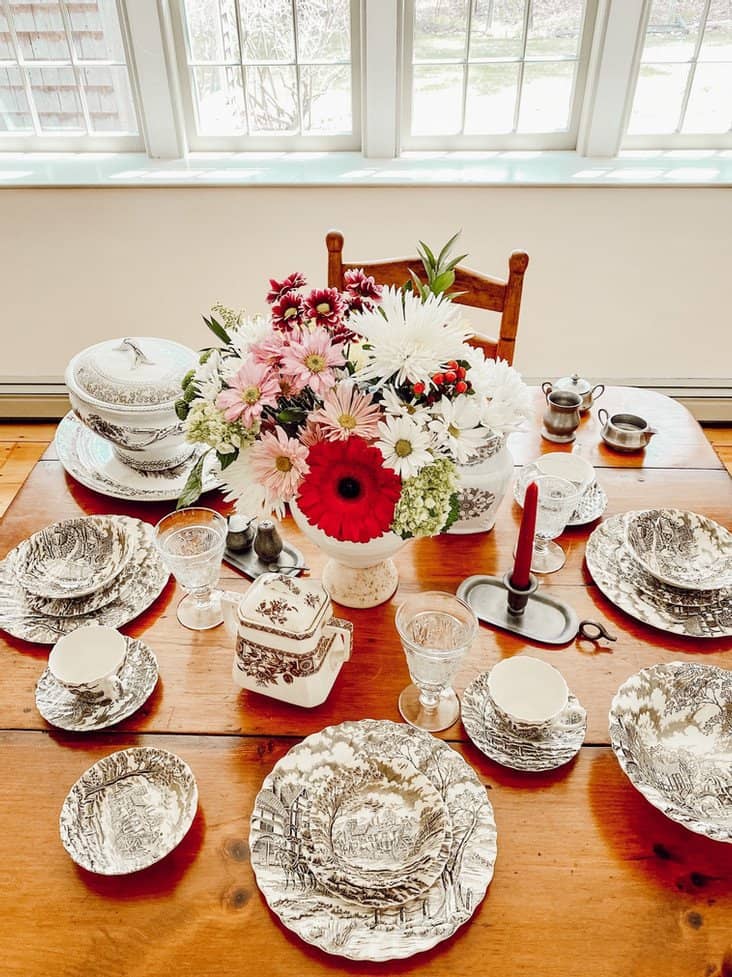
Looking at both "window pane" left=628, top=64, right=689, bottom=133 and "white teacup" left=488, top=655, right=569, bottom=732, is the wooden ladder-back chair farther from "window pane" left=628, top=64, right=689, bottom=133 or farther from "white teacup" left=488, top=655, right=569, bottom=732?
"window pane" left=628, top=64, right=689, bottom=133

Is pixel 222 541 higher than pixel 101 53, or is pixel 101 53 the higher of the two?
pixel 101 53

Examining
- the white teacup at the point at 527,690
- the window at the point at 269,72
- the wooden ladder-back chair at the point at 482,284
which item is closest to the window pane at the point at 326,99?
the window at the point at 269,72

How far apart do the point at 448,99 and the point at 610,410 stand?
1.36 m

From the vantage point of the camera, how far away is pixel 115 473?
126cm

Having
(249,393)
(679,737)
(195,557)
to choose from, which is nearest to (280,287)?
(249,393)

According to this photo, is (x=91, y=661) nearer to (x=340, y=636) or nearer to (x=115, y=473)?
(x=340, y=636)

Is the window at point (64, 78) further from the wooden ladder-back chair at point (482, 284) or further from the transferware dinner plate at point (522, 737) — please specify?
the transferware dinner plate at point (522, 737)

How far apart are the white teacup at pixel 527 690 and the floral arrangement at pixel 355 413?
0.69ft

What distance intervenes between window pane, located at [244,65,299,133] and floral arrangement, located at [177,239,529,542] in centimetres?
176

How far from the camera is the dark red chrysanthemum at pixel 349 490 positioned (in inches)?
31.4

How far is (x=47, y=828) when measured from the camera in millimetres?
783

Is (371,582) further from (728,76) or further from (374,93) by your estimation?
(728,76)

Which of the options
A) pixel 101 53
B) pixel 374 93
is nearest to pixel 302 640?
pixel 374 93

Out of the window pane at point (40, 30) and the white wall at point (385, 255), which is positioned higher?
the window pane at point (40, 30)
